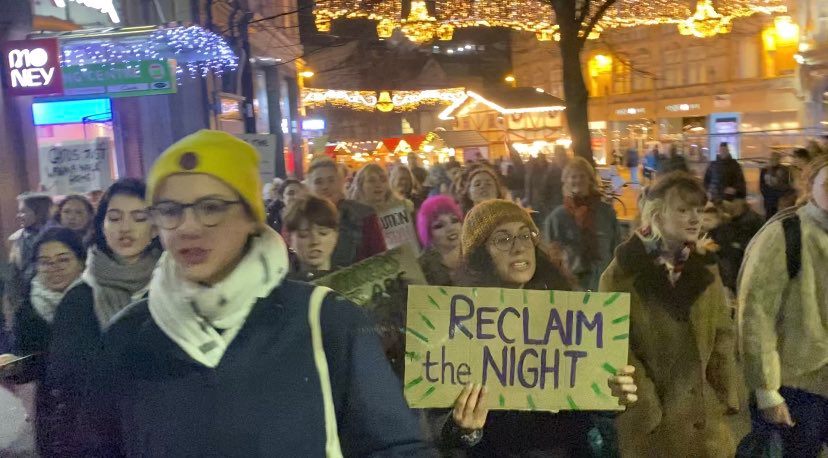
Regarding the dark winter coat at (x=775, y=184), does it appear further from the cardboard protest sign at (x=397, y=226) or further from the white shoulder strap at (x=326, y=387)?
the white shoulder strap at (x=326, y=387)

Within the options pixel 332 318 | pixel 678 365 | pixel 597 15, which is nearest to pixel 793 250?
pixel 678 365

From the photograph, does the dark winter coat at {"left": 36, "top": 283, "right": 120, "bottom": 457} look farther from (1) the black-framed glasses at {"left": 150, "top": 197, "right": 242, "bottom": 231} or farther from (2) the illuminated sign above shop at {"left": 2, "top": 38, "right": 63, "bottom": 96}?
(2) the illuminated sign above shop at {"left": 2, "top": 38, "right": 63, "bottom": 96}

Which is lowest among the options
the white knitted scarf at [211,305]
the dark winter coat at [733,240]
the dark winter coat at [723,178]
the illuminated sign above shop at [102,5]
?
the dark winter coat at [733,240]

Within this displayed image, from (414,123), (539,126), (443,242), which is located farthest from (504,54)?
(443,242)

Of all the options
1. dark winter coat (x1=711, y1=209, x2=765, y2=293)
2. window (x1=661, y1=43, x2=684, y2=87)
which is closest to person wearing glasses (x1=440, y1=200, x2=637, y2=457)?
dark winter coat (x1=711, y1=209, x2=765, y2=293)

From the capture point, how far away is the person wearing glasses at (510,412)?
3025 mm

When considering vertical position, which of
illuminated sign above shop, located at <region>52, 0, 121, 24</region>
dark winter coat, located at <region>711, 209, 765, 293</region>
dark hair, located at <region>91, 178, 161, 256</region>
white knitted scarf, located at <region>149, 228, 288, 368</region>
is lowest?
dark winter coat, located at <region>711, 209, 765, 293</region>

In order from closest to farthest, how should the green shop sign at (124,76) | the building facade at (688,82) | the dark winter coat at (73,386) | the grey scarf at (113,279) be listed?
the dark winter coat at (73,386) → the grey scarf at (113,279) → the green shop sign at (124,76) → the building facade at (688,82)

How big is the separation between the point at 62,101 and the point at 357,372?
489 inches

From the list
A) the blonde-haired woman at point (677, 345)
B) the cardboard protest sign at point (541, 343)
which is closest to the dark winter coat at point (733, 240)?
the blonde-haired woman at point (677, 345)

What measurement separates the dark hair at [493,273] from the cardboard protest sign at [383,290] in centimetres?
25

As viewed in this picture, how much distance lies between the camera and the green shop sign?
12.4 metres

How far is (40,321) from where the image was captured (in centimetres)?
390

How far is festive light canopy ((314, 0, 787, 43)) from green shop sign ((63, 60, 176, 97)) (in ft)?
14.5
